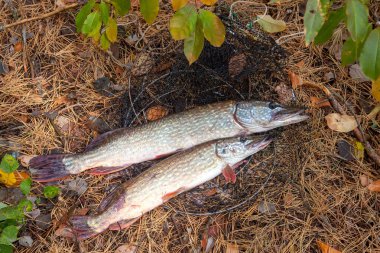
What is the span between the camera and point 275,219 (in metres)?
3.22

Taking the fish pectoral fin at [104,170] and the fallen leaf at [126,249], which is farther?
the fish pectoral fin at [104,170]

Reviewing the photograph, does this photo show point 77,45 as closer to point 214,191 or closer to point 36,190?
point 36,190

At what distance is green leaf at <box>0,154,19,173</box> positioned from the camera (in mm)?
3174

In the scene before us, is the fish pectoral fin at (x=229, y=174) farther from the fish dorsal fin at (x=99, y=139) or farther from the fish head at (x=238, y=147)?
the fish dorsal fin at (x=99, y=139)

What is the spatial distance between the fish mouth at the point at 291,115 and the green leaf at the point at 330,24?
124 centimetres

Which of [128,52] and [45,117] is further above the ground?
[128,52]

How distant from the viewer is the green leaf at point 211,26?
2074 mm

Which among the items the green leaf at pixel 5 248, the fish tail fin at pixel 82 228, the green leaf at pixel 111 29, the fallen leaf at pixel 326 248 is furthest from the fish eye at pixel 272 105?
the green leaf at pixel 5 248

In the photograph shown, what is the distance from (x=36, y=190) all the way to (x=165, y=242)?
114cm

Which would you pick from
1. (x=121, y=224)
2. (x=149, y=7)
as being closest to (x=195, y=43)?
(x=149, y=7)

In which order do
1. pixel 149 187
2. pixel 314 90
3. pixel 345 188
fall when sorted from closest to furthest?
pixel 149 187 < pixel 345 188 < pixel 314 90

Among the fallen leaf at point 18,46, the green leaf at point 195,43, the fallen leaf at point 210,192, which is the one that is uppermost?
the green leaf at point 195,43

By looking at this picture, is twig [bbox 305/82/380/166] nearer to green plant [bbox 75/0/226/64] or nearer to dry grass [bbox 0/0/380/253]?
dry grass [bbox 0/0/380/253]

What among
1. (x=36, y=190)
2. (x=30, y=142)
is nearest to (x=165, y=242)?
(x=36, y=190)
